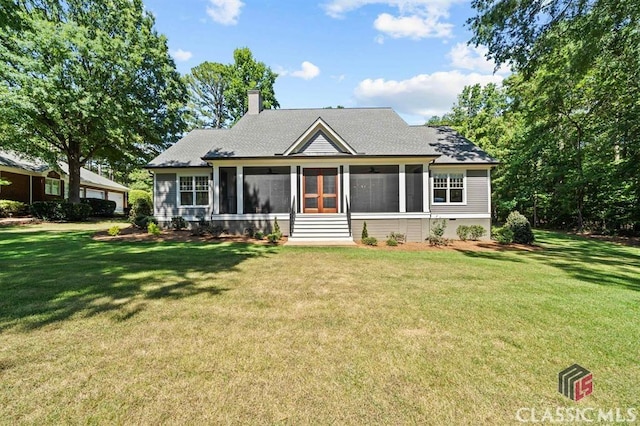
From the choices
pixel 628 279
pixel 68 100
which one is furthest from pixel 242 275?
pixel 68 100

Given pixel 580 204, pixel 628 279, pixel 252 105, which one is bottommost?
pixel 628 279

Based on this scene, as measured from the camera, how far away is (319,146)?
13602 mm

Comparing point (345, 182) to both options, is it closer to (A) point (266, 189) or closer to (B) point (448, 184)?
(A) point (266, 189)

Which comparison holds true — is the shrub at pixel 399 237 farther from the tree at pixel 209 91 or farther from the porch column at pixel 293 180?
the tree at pixel 209 91

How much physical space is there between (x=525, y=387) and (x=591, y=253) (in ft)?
36.6

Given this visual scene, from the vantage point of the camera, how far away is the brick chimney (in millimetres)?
18641

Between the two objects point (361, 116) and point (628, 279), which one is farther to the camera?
point (361, 116)

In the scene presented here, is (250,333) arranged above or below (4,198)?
below

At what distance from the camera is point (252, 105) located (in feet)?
61.2

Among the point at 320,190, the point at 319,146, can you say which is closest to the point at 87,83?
the point at 319,146

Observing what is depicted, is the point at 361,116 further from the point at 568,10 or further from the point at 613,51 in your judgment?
the point at 613,51

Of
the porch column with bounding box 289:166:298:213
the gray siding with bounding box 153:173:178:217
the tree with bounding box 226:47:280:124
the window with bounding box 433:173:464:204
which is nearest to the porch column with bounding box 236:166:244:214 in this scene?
the porch column with bounding box 289:166:298:213

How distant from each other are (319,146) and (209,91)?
26.4 m

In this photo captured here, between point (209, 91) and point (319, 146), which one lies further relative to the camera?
point (209, 91)
